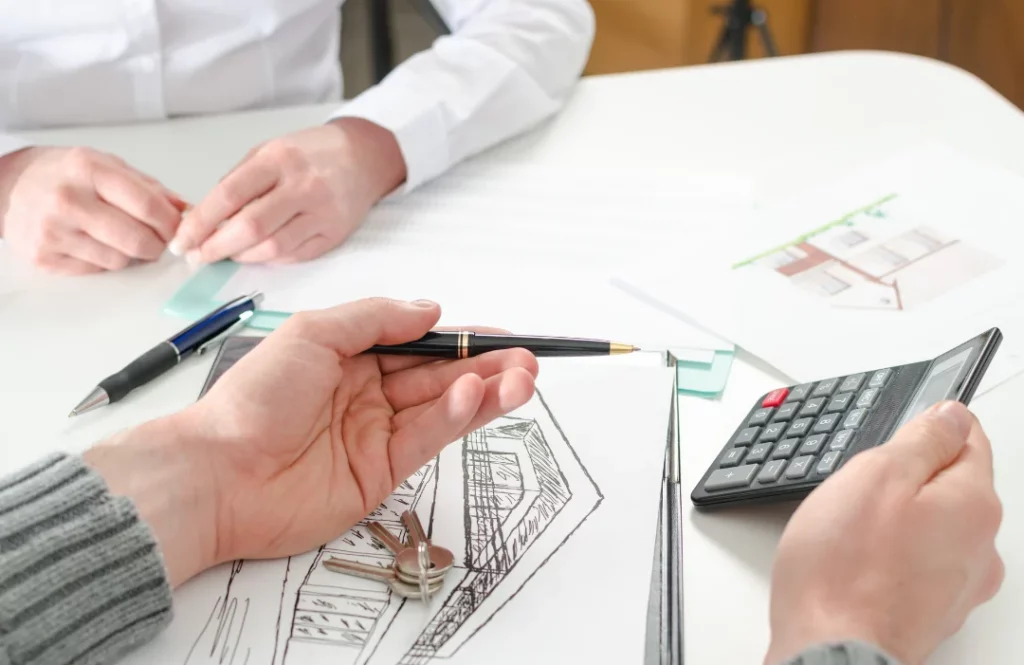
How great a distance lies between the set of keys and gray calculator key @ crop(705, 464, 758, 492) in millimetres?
150

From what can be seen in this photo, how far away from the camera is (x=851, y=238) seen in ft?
2.56

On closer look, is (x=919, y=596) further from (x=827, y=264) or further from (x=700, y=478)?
(x=827, y=264)

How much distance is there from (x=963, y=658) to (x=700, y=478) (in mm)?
164

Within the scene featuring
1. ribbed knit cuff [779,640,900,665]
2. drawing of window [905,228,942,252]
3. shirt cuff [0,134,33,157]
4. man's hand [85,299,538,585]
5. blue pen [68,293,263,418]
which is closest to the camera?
ribbed knit cuff [779,640,900,665]

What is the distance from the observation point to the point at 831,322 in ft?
2.27

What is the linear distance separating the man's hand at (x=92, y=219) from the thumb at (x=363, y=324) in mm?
277

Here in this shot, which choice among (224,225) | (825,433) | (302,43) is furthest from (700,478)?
(302,43)

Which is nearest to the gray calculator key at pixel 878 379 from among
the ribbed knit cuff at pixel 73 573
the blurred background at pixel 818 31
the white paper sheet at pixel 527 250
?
the white paper sheet at pixel 527 250

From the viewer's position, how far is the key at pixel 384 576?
0.49m

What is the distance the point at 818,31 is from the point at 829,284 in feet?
6.06

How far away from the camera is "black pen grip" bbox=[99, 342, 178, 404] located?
658mm

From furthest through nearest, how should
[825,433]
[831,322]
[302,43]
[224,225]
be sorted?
[302,43], [224,225], [831,322], [825,433]

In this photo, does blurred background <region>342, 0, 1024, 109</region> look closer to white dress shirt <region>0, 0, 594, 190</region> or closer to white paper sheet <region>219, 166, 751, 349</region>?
white dress shirt <region>0, 0, 594, 190</region>

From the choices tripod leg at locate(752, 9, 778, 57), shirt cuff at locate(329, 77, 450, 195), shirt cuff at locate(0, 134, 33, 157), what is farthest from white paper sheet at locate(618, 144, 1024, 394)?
tripod leg at locate(752, 9, 778, 57)
